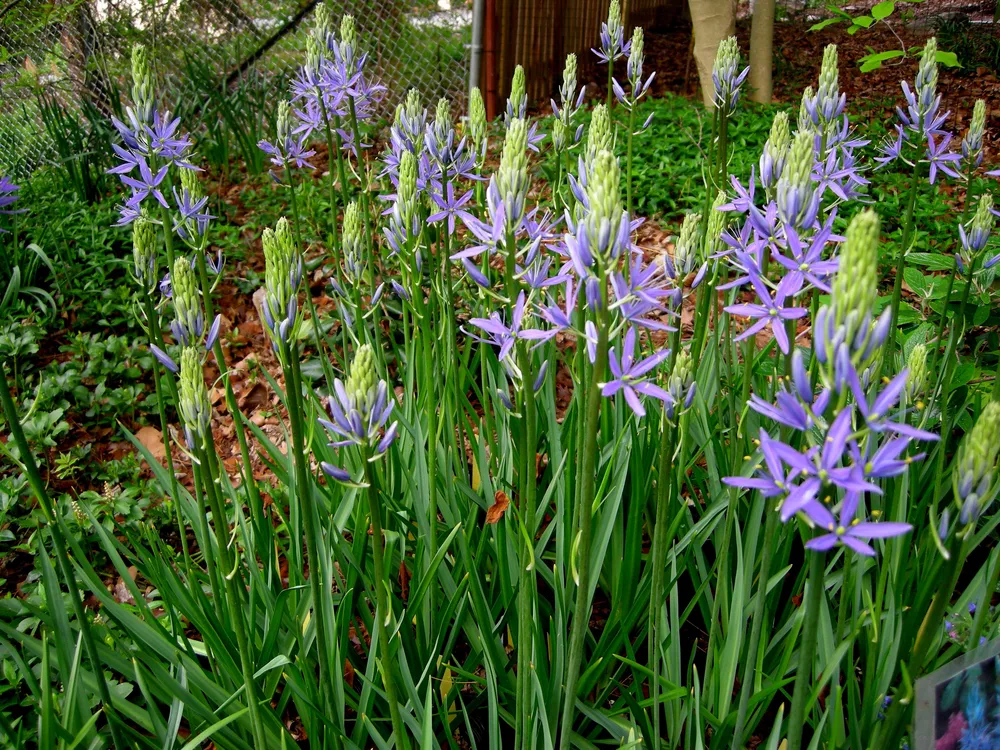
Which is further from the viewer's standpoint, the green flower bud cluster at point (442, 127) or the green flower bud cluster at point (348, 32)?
the green flower bud cluster at point (348, 32)

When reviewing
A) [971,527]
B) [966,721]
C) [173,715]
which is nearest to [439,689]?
[173,715]

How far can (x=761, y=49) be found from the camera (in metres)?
7.51

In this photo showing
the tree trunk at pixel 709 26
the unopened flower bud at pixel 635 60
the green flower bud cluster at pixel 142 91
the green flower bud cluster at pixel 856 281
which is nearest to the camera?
the green flower bud cluster at pixel 856 281

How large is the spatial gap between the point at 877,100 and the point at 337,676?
27.5 feet

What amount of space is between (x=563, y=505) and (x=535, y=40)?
23.8 feet

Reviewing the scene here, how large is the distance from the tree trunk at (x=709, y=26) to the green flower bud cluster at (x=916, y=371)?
563cm

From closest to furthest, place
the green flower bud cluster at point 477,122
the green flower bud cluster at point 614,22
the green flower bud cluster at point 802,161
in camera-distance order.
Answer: the green flower bud cluster at point 802,161, the green flower bud cluster at point 477,122, the green flower bud cluster at point 614,22

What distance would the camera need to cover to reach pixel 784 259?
128 cm

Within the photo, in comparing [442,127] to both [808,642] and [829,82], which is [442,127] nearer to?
[829,82]

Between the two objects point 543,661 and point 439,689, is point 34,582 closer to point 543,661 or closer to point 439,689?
point 439,689

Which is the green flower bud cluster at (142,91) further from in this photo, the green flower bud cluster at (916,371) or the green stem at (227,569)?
the green flower bud cluster at (916,371)

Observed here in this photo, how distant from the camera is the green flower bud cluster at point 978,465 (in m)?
1.15

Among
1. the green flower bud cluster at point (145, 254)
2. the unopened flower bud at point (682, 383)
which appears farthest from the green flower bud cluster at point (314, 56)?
the unopened flower bud at point (682, 383)

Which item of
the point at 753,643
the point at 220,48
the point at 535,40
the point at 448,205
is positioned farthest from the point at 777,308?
the point at 220,48
